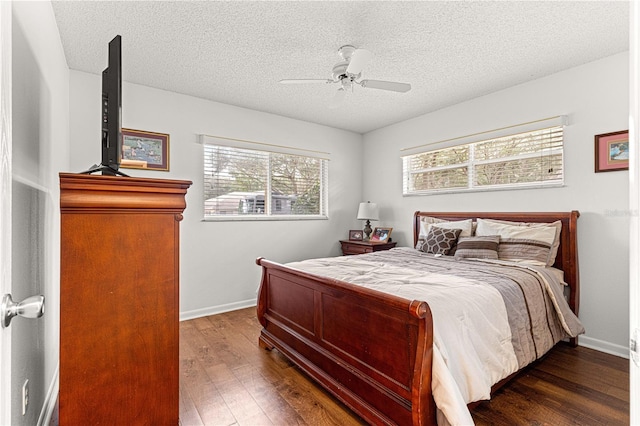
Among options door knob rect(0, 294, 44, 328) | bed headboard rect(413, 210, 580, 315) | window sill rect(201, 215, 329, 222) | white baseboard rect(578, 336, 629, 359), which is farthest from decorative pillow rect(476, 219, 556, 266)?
door knob rect(0, 294, 44, 328)

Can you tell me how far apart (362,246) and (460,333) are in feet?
9.08

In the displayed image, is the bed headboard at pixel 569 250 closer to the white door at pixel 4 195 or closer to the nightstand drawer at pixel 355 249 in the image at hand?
the nightstand drawer at pixel 355 249

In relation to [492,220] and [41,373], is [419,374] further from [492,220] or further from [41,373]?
[492,220]

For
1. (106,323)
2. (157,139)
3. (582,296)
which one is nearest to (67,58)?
(157,139)

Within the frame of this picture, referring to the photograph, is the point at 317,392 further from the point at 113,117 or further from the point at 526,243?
the point at 526,243

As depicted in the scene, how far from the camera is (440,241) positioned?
134 inches

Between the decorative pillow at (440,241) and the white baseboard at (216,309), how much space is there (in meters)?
2.21

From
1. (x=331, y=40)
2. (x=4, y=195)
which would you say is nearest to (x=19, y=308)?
(x=4, y=195)

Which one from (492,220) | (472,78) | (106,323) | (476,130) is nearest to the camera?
(106,323)

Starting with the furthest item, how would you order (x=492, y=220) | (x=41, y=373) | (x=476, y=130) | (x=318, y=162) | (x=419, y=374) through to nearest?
1. (x=318, y=162)
2. (x=476, y=130)
3. (x=492, y=220)
4. (x=41, y=373)
5. (x=419, y=374)

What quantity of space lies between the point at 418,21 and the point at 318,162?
2754 mm

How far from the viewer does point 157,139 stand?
339 cm

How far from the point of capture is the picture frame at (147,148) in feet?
10.6

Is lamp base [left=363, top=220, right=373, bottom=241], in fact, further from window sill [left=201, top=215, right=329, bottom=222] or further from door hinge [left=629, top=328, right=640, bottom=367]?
door hinge [left=629, top=328, right=640, bottom=367]
